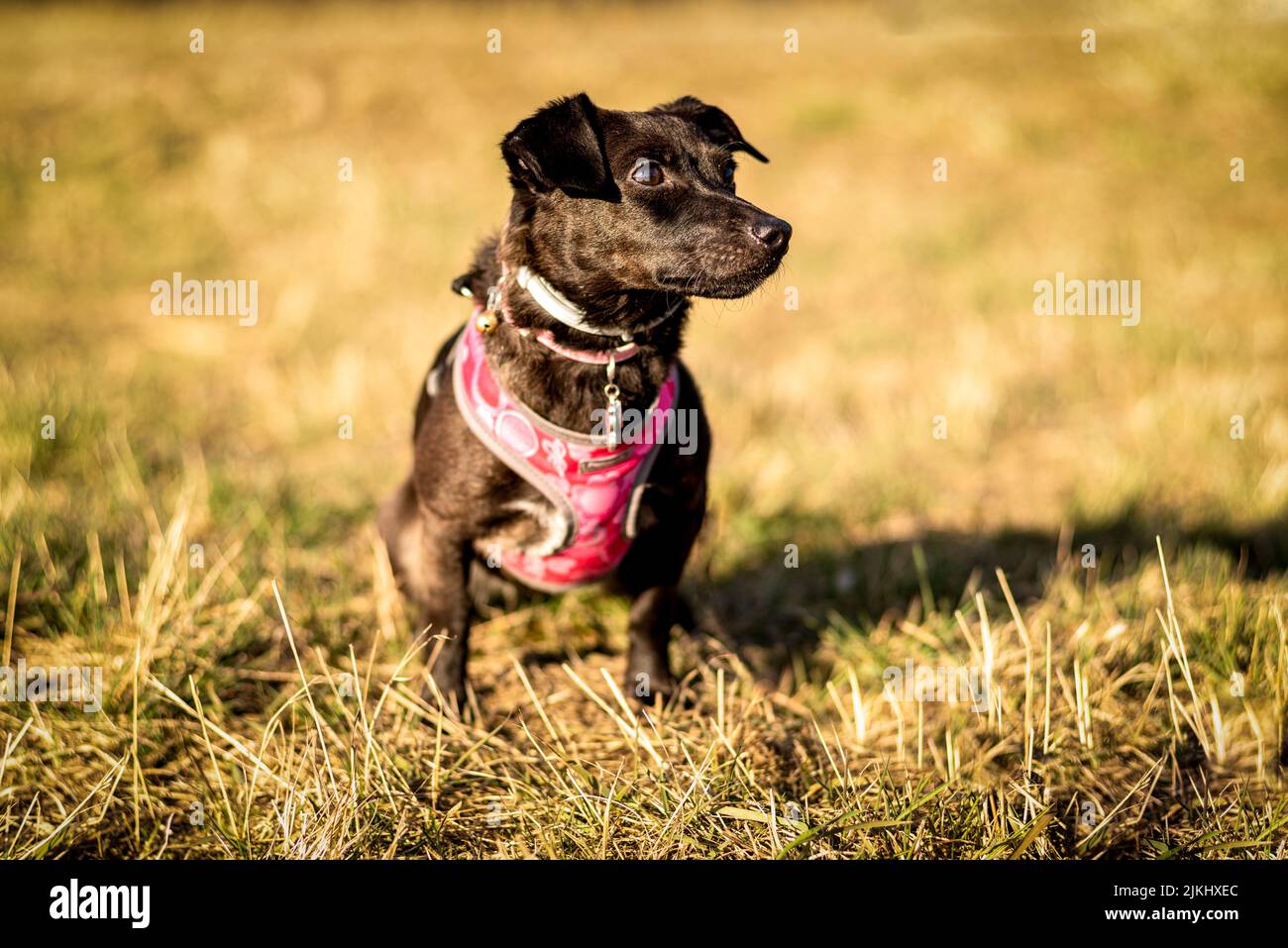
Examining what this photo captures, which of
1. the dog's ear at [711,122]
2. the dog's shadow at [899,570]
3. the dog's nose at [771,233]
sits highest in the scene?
the dog's ear at [711,122]

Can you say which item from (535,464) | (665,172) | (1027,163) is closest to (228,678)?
(535,464)

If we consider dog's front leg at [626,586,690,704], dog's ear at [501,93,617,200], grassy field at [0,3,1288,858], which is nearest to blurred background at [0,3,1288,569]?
grassy field at [0,3,1288,858]

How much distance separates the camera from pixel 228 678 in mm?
2998

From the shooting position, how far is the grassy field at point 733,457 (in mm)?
2578

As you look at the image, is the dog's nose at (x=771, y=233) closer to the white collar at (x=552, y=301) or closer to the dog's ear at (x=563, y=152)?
the dog's ear at (x=563, y=152)

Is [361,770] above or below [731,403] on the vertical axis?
below

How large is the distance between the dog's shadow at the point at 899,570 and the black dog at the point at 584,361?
80 cm

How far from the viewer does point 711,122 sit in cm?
305

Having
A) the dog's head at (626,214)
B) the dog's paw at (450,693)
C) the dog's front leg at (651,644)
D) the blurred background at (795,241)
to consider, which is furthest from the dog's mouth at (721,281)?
the blurred background at (795,241)

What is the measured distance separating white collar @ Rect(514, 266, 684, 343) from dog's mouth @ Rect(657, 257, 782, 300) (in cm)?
25

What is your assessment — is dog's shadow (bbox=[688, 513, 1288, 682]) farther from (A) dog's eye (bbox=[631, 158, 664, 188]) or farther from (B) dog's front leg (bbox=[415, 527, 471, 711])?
(A) dog's eye (bbox=[631, 158, 664, 188])
